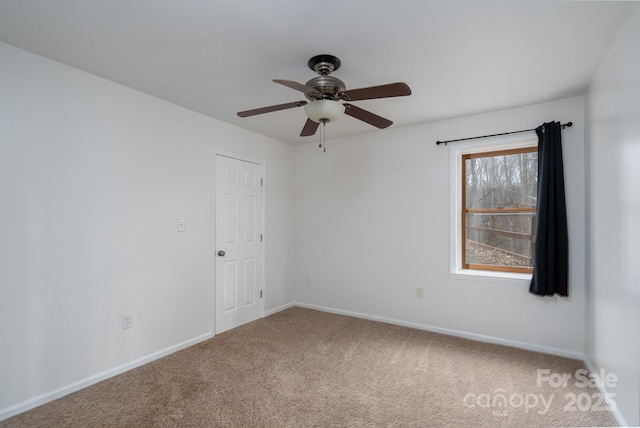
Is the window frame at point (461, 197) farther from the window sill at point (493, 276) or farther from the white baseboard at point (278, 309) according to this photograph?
the white baseboard at point (278, 309)

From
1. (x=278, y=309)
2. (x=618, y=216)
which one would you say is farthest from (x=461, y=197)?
(x=278, y=309)

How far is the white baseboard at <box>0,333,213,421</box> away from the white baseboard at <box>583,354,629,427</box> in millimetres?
Result: 3468

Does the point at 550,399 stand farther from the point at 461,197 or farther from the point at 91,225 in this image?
the point at 91,225

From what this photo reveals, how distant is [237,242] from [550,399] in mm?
3312

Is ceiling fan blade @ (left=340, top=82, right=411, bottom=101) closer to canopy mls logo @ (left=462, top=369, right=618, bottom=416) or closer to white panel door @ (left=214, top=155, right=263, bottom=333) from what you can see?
white panel door @ (left=214, top=155, right=263, bottom=333)

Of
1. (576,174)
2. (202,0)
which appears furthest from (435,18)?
(576,174)

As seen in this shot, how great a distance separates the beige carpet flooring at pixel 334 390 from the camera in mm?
2062

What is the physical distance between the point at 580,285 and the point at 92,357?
429 centimetres

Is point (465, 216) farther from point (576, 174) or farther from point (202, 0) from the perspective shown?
point (202, 0)

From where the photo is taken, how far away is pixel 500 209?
11.2 ft

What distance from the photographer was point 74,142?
95.6 inches

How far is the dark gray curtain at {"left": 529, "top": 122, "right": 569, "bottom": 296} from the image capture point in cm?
290

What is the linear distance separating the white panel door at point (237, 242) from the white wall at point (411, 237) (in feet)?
2.68

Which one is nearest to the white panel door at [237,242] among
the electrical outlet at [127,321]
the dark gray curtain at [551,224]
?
the electrical outlet at [127,321]
